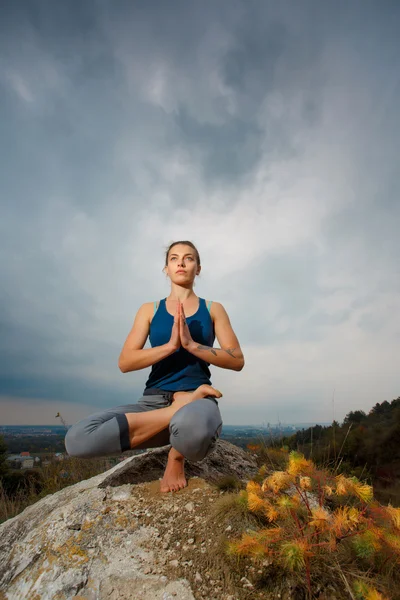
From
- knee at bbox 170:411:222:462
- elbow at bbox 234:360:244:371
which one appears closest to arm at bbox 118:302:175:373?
knee at bbox 170:411:222:462

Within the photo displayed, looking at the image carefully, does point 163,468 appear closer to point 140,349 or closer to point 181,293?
point 140,349

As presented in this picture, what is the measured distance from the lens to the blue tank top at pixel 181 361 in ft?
12.4

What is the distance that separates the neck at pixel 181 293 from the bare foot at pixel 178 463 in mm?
1017

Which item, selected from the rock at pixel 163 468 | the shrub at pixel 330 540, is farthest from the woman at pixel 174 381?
the shrub at pixel 330 540

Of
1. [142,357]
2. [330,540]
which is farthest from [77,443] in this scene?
[330,540]

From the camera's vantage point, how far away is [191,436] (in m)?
3.13

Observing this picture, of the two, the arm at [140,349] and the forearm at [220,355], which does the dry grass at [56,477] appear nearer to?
the arm at [140,349]

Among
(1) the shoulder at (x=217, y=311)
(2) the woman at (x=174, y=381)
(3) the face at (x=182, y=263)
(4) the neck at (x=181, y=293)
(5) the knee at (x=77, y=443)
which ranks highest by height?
(3) the face at (x=182, y=263)

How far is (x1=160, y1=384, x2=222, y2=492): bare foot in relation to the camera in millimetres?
3490

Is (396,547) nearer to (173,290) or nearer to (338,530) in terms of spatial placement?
(338,530)

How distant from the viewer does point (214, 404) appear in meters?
3.52

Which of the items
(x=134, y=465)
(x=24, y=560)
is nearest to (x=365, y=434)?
(x=134, y=465)

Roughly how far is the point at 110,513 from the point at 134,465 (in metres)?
0.87

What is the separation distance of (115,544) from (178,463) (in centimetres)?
88
